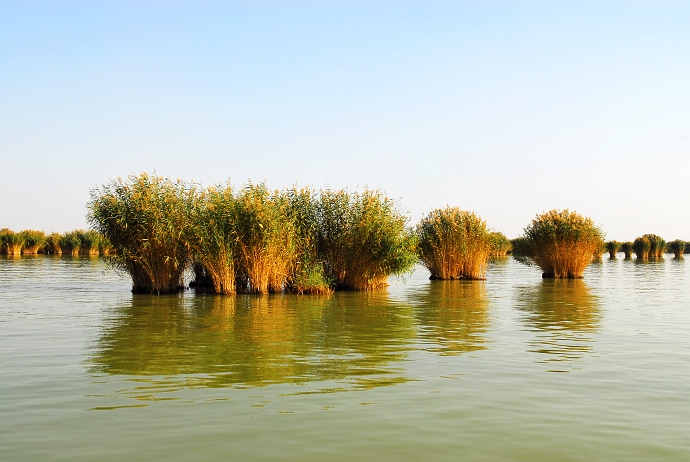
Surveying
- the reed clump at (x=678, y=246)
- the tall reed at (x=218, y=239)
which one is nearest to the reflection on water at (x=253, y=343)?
the tall reed at (x=218, y=239)

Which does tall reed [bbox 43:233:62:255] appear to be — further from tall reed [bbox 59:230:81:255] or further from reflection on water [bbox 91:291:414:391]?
reflection on water [bbox 91:291:414:391]

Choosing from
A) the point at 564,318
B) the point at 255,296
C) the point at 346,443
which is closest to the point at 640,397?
the point at 346,443

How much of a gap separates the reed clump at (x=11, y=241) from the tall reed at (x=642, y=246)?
57.4 metres

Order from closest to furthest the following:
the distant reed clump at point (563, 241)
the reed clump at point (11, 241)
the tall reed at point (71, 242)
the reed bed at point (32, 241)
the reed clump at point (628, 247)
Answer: the distant reed clump at point (563, 241) < the reed clump at point (11, 241) < the reed bed at point (32, 241) < the tall reed at point (71, 242) < the reed clump at point (628, 247)

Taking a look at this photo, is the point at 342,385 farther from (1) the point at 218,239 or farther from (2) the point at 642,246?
(2) the point at 642,246

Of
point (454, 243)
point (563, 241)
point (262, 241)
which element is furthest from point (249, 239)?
point (563, 241)

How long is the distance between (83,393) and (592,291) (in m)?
22.0

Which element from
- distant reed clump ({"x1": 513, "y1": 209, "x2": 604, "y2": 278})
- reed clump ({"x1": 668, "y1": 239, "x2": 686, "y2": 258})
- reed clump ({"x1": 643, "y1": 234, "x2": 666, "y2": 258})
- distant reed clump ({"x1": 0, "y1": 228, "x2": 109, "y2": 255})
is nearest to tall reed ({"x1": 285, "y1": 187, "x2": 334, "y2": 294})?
distant reed clump ({"x1": 513, "y1": 209, "x2": 604, "y2": 278})

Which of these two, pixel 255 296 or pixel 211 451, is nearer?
pixel 211 451

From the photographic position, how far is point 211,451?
6074mm

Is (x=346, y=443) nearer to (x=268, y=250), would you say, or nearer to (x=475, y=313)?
(x=475, y=313)

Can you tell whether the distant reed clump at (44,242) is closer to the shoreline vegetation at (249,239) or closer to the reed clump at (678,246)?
the shoreline vegetation at (249,239)

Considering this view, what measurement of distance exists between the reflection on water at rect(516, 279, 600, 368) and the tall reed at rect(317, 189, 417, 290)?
4567mm

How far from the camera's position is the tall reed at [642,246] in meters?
67.8
